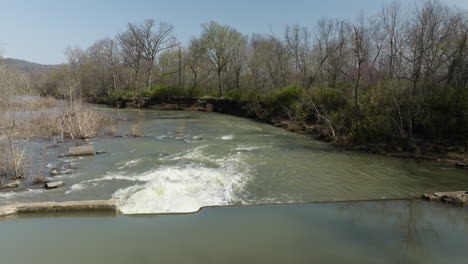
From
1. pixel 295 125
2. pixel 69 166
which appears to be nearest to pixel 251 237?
pixel 69 166

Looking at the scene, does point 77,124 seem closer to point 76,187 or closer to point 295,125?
point 76,187

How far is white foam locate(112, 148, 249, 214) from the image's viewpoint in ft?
28.9

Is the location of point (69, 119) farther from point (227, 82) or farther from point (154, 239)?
point (227, 82)

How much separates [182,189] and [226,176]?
2.15m

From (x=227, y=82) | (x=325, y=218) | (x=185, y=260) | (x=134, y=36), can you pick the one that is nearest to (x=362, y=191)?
(x=325, y=218)

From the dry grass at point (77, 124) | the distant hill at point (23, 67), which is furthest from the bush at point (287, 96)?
the distant hill at point (23, 67)

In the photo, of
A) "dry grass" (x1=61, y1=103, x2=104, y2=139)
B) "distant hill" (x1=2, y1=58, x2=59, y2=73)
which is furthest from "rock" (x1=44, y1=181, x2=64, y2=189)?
"distant hill" (x1=2, y1=58, x2=59, y2=73)

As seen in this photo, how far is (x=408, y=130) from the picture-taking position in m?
16.5

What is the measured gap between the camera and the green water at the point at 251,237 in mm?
6336

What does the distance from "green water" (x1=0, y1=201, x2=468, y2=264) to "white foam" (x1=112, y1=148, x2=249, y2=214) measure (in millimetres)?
574

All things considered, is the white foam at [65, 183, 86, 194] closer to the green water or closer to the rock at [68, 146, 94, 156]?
Result: the green water

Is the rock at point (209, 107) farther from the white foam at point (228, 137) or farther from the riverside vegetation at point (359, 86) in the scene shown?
the white foam at point (228, 137)

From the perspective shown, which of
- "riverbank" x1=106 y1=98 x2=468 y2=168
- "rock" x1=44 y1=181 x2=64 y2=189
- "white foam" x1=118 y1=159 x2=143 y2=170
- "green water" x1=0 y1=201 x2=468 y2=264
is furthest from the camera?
"riverbank" x1=106 y1=98 x2=468 y2=168

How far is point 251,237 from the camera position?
23.4 ft
